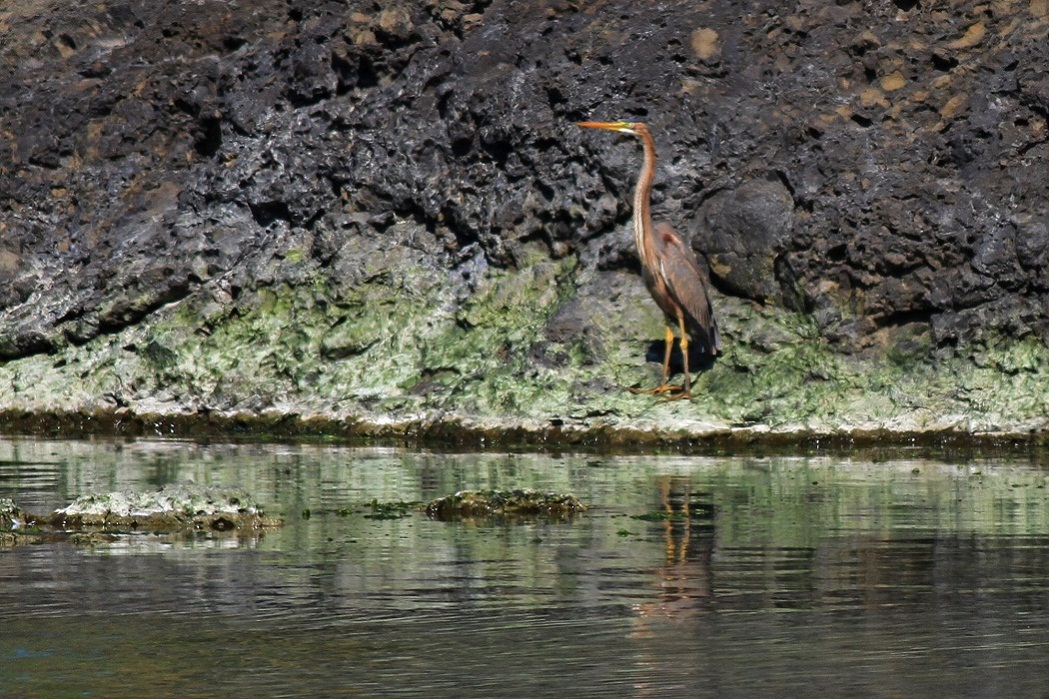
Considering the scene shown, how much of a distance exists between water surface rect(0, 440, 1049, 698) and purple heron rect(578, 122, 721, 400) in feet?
22.9

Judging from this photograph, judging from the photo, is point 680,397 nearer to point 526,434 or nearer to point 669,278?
point 669,278

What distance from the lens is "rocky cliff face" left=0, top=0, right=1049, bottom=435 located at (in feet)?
69.8

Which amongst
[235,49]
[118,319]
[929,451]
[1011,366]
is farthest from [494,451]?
[235,49]

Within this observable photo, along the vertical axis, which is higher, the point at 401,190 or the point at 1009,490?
the point at 401,190

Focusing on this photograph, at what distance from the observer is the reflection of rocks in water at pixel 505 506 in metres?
12.3

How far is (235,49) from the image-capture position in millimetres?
28672

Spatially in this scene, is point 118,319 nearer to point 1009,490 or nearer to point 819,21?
point 819,21

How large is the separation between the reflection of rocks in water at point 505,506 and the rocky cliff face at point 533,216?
26.4 ft

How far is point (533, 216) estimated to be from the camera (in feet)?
78.4

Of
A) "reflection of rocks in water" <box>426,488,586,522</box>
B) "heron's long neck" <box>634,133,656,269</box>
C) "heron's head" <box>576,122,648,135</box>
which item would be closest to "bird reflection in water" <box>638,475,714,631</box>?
"reflection of rocks in water" <box>426,488,586,522</box>

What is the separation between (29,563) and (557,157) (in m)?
14.9

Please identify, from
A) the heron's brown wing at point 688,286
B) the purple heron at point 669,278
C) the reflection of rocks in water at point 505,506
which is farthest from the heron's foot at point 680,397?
the reflection of rocks in water at point 505,506

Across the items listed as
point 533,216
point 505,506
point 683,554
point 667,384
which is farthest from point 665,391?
point 683,554

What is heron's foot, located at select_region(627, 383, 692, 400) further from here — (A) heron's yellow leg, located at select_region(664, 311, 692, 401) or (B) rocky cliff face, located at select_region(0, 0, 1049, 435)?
(B) rocky cliff face, located at select_region(0, 0, 1049, 435)
